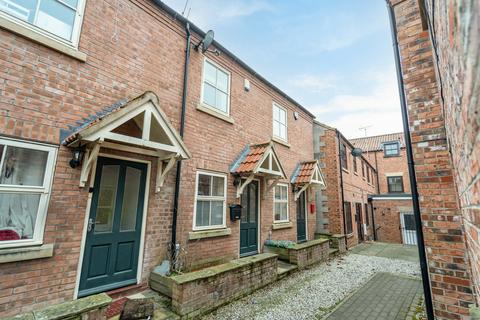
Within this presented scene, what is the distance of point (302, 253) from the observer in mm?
7918

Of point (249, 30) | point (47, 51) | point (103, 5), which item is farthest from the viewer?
point (249, 30)

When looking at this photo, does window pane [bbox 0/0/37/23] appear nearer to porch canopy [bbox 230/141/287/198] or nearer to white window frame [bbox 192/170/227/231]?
white window frame [bbox 192/170/227/231]

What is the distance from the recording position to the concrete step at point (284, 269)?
22.1 ft

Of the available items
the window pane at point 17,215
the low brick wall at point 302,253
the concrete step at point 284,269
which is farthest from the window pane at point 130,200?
the low brick wall at point 302,253

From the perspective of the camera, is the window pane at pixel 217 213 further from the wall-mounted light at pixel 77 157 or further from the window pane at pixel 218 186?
the wall-mounted light at pixel 77 157

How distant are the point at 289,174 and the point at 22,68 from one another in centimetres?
891

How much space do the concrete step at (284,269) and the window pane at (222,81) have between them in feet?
19.3

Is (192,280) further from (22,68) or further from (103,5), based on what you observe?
(103,5)

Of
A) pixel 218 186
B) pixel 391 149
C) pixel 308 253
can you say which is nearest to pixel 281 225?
pixel 308 253

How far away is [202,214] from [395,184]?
74.3 ft

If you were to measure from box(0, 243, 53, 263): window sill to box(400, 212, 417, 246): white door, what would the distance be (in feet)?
67.6

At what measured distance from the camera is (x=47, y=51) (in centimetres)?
414

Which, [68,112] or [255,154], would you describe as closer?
[68,112]

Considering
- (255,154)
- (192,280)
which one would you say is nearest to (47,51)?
(192,280)
